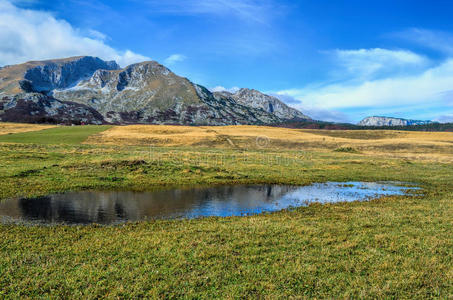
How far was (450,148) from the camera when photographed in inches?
3848

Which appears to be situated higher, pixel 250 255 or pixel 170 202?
pixel 250 255

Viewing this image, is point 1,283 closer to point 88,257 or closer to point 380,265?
point 88,257

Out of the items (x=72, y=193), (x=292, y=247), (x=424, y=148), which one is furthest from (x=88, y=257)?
(x=424, y=148)

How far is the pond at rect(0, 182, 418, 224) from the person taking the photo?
69.3 ft

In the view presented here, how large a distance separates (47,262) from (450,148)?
123 meters

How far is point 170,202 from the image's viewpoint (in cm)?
2633

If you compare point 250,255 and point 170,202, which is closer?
point 250,255

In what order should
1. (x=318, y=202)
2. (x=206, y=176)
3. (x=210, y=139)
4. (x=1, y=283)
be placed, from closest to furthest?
(x=1, y=283) → (x=318, y=202) → (x=206, y=176) → (x=210, y=139)

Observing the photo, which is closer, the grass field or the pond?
the grass field

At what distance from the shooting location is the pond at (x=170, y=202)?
831 inches

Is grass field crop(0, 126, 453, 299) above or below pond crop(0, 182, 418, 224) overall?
above

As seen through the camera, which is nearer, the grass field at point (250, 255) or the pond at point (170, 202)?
the grass field at point (250, 255)

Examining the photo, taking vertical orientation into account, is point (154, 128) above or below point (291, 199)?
above

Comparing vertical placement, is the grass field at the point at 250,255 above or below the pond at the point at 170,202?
above
